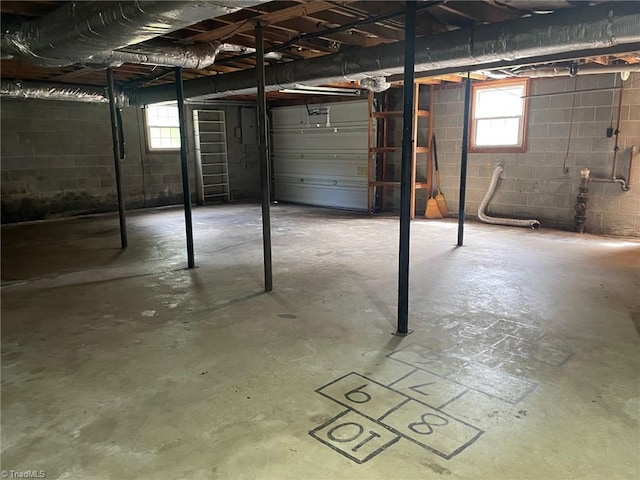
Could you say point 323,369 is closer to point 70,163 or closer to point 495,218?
point 495,218

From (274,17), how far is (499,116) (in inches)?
189

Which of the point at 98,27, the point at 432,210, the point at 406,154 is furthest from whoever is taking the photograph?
the point at 432,210

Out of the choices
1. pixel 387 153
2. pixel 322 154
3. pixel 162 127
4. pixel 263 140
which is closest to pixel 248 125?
pixel 162 127

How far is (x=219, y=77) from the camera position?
5.62 meters

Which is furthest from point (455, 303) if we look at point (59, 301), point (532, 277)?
point (59, 301)

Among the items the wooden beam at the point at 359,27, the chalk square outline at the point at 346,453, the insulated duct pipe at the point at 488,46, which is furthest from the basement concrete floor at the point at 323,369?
the wooden beam at the point at 359,27

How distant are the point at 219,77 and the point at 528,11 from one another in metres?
3.58

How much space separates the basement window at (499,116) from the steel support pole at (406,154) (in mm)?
4751

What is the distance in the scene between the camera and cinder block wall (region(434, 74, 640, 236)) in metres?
6.03

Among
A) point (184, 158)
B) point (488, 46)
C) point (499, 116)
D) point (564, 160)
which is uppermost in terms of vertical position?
point (488, 46)

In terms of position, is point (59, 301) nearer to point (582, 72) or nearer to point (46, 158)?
point (46, 158)

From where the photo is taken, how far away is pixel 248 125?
35.2 ft

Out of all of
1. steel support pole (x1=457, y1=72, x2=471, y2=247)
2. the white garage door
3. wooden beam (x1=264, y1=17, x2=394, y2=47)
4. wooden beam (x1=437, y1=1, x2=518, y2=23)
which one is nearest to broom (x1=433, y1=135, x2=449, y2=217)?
the white garage door

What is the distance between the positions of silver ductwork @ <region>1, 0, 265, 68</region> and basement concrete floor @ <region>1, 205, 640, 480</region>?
194cm
